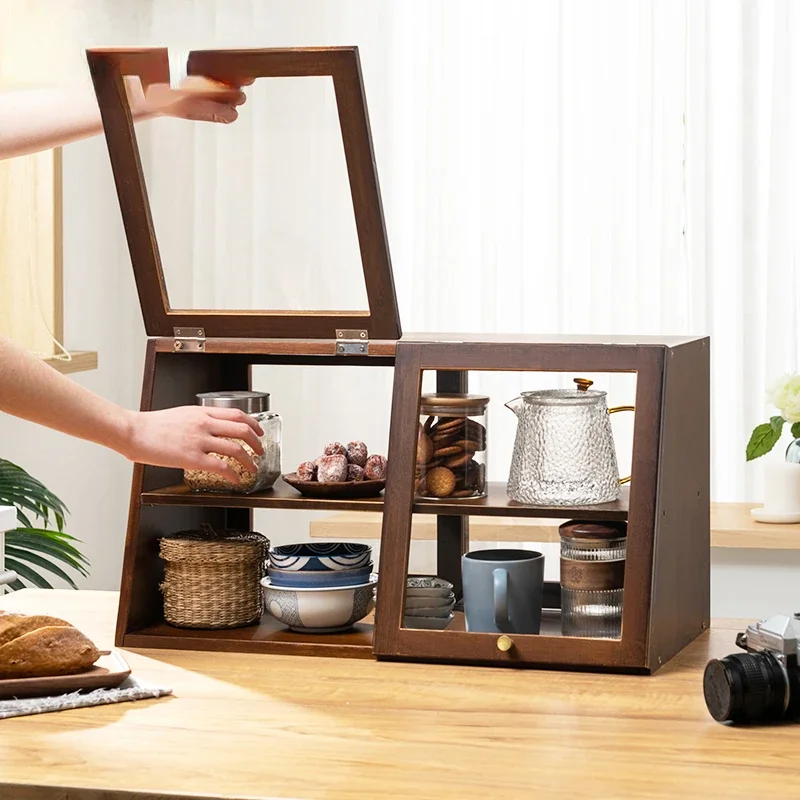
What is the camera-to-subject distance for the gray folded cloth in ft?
4.33

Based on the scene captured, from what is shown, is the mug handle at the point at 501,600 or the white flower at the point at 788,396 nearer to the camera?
the mug handle at the point at 501,600

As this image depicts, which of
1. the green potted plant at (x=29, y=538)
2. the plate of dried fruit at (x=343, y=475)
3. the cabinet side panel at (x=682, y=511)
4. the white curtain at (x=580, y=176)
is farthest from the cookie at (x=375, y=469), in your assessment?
the white curtain at (x=580, y=176)

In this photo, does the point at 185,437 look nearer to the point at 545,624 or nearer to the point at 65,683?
the point at 65,683

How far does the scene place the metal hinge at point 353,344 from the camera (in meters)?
1.58

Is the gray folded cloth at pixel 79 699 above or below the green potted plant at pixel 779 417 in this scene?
below

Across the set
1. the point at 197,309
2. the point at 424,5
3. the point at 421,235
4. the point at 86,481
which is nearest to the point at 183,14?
the point at 424,5

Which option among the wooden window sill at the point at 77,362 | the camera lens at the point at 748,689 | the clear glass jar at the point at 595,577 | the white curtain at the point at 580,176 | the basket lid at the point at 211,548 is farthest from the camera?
the white curtain at the point at 580,176

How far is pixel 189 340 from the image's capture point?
164cm

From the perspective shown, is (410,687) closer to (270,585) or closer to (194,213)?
(270,585)

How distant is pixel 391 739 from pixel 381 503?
370mm

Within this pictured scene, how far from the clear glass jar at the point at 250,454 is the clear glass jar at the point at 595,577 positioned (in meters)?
0.38

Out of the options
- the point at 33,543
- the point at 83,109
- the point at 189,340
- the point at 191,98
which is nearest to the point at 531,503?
the point at 189,340

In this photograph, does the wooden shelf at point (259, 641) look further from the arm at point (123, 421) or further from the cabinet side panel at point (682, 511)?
the cabinet side panel at point (682, 511)

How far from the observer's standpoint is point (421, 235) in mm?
3727
